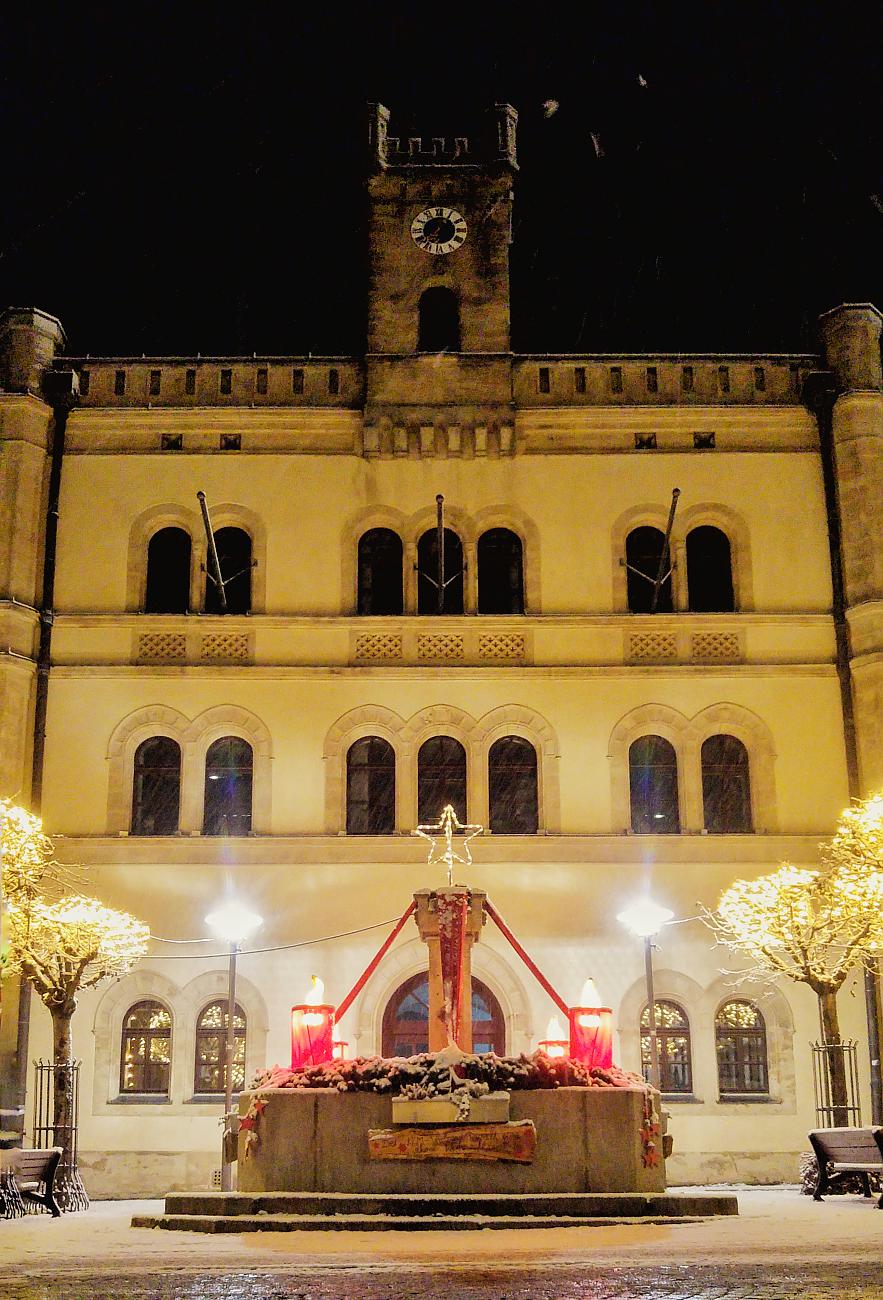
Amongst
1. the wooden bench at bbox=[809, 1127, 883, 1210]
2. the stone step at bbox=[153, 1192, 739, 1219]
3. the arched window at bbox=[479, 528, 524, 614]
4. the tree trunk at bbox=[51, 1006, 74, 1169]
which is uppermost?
the arched window at bbox=[479, 528, 524, 614]

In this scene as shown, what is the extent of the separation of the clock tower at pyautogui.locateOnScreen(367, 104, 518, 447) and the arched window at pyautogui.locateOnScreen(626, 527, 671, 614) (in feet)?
10.2

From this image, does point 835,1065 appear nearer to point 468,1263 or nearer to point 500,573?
point 500,573

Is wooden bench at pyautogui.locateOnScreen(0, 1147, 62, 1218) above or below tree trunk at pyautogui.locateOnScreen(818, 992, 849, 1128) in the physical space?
below

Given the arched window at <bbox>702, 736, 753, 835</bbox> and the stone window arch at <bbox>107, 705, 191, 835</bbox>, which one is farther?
the arched window at <bbox>702, 736, 753, 835</bbox>

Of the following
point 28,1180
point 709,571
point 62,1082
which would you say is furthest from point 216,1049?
point 709,571

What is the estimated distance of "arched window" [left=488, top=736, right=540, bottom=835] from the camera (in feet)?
78.2

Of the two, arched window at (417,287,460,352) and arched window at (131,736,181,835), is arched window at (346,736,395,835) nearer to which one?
arched window at (131,736,181,835)

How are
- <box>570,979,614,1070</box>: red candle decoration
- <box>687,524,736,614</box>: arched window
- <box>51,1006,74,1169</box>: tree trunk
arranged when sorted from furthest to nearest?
1. <box>687,524,736,614</box>: arched window
2. <box>51,1006,74,1169</box>: tree trunk
3. <box>570,979,614,1070</box>: red candle decoration

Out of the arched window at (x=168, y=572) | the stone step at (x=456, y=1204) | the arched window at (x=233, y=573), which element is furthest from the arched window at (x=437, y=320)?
the stone step at (x=456, y=1204)

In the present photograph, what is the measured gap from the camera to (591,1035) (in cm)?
1581

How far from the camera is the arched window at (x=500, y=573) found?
25.0m

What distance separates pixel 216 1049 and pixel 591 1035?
8768mm

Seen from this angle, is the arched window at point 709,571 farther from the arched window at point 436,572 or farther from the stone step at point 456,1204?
the stone step at point 456,1204

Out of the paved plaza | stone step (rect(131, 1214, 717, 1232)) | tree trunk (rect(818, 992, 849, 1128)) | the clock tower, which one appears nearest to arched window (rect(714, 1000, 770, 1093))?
tree trunk (rect(818, 992, 849, 1128))
